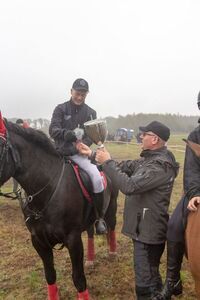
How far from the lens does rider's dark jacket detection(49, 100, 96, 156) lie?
4.31m

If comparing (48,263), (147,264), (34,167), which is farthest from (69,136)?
(147,264)

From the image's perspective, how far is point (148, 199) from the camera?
3385 mm

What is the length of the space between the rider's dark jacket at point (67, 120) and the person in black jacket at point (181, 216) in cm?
168

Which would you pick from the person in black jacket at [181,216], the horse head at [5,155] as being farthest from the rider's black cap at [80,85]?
the person in black jacket at [181,216]

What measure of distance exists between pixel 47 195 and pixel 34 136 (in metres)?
0.68

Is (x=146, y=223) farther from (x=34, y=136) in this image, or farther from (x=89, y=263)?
(x=89, y=263)

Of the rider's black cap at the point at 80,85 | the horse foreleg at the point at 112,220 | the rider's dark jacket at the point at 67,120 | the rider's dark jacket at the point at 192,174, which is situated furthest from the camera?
the horse foreleg at the point at 112,220

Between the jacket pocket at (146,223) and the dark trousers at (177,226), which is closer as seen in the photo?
the dark trousers at (177,226)

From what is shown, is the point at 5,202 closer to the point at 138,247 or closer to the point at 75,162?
the point at 75,162

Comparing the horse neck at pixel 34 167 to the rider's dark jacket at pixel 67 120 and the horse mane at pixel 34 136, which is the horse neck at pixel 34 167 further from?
the rider's dark jacket at pixel 67 120

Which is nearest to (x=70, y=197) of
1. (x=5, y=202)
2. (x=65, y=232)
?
(x=65, y=232)

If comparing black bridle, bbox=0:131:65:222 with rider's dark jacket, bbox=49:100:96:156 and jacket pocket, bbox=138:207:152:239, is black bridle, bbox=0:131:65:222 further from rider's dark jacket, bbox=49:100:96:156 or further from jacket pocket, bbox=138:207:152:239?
jacket pocket, bbox=138:207:152:239

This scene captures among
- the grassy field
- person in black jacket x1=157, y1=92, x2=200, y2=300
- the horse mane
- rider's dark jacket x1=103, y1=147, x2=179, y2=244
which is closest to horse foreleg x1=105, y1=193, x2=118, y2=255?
the grassy field

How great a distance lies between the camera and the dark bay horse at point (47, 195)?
3.53 meters
